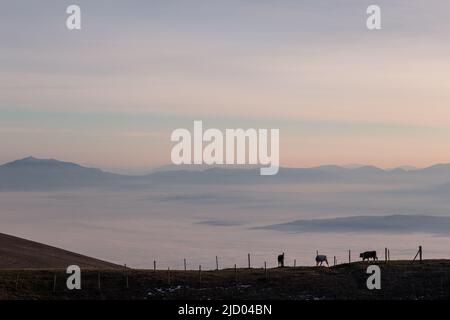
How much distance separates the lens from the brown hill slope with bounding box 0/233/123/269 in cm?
14512

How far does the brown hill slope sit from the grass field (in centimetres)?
5185

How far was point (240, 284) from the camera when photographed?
286ft

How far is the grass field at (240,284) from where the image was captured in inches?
3270

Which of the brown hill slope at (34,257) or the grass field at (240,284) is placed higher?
the brown hill slope at (34,257)

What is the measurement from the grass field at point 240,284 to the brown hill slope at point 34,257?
51851mm

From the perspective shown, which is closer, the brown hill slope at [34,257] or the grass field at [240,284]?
the grass field at [240,284]

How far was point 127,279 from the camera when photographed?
88188mm

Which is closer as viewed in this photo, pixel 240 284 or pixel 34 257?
pixel 240 284

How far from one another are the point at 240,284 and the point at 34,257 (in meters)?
77.1
